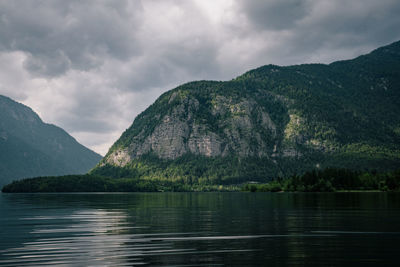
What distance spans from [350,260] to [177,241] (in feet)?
48.8

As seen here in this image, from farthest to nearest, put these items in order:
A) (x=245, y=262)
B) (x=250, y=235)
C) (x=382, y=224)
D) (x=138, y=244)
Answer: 1. (x=382, y=224)
2. (x=250, y=235)
3. (x=138, y=244)
4. (x=245, y=262)

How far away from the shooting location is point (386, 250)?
27672mm

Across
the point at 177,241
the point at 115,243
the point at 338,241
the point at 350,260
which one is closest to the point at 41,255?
the point at 115,243

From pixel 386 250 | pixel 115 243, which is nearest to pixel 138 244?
pixel 115 243

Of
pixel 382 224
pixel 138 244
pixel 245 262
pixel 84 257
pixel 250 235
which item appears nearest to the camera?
pixel 245 262

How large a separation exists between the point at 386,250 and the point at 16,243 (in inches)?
1203

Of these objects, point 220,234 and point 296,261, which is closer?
point 296,261

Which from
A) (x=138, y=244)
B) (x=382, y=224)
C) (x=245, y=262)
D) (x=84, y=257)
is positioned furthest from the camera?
(x=382, y=224)

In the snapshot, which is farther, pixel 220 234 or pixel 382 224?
pixel 382 224

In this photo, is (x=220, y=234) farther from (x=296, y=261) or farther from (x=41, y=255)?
(x=41, y=255)

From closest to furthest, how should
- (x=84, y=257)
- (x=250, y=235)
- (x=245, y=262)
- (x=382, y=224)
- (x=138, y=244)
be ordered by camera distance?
(x=245, y=262)
(x=84, y=257)
(x=138, y=244)
(x=250, y=235)
(x=382, y=224)

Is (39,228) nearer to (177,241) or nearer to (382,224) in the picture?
(177,241)

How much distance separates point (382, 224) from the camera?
1766 inches

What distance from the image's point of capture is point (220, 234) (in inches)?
1491
